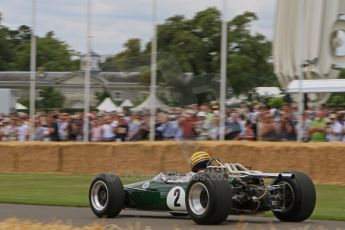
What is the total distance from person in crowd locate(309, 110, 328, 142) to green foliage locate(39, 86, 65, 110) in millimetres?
16816

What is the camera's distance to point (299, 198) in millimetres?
10195

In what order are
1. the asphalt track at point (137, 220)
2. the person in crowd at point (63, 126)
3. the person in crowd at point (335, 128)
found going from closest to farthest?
the asphalt track at point (137, 220)
the person in crowd at point (335, 128)
the person in crowd at point (63, 126)

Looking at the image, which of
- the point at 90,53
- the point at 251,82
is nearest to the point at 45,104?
the point at 90,53

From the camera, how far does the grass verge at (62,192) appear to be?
13055mm

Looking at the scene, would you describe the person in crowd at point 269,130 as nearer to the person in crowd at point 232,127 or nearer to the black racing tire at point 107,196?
the person in crowd at point 232,127

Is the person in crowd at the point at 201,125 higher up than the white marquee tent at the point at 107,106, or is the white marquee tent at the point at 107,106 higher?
the white marquee tent at the point at 107,106

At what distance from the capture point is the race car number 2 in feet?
34.7

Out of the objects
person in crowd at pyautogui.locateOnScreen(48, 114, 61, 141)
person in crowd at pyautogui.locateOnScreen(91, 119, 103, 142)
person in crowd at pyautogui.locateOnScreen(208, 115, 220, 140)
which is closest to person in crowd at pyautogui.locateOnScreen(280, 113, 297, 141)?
person in crowd at pyautogui.locateOnScreen(208, 115, 220, 140)

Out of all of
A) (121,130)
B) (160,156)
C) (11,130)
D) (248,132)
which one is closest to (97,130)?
(121,130)

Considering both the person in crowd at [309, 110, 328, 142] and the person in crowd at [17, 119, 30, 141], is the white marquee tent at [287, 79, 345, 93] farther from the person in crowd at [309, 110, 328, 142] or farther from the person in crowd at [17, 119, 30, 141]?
the person in crowd at [309, 110, 328, 142]

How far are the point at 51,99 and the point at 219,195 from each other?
27248 millimetres

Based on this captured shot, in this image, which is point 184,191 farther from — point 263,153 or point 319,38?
point 319,38

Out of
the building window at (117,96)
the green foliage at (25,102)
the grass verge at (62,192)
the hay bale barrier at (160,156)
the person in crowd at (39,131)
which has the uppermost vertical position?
the building window at (117,96)

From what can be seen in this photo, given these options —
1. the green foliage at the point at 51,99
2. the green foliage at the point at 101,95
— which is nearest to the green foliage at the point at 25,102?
the green foliage at the point at 51,99
